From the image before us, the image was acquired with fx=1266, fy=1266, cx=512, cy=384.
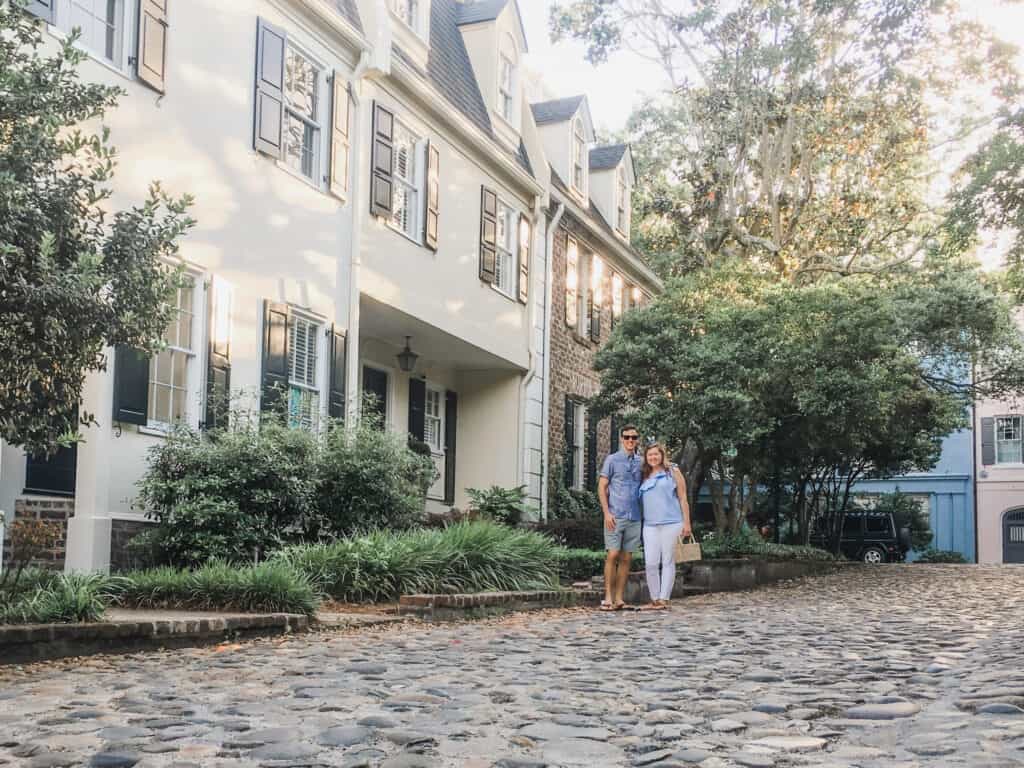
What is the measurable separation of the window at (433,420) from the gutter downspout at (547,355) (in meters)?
1.82

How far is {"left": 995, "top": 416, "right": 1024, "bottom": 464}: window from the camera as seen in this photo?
1529 inches

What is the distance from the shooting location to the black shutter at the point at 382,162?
15.4 m

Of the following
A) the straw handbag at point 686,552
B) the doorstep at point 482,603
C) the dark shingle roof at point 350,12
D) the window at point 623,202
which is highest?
the window at point 623,202

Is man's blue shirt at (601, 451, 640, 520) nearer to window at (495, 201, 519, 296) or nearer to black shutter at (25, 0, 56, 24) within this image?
black shutter at (25, 0, 56, 24)

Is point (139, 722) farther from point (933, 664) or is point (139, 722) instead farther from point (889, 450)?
point (889, 450)

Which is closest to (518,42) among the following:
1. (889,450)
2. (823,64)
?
(823,64)

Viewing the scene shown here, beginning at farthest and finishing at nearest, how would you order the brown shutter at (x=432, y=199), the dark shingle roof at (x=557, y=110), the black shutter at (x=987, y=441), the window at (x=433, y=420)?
the black shutter at (x=987, y=441), the dark shingle roof at (x=557, y=110), the window at (x=433, y=420), the brown shutter at (x=432, y=199)

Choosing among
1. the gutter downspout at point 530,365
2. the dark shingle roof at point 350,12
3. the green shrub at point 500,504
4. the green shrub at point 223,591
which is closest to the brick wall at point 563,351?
the gutter downspout at point 530,365

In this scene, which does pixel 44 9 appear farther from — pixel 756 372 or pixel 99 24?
pixel 756 372

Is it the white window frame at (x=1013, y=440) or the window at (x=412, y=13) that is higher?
the window at (x=412, y=13)

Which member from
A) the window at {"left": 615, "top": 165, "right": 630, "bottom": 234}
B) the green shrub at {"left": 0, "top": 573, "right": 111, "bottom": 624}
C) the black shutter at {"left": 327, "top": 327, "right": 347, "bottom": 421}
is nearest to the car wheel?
the window at {"left": 615, "top": 165, "right": 630, "bottom": 234}

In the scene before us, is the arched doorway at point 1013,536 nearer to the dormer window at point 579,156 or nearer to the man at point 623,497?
the dormer window at point 579,156

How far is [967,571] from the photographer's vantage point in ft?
75.2

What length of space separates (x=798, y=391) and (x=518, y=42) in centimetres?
799
